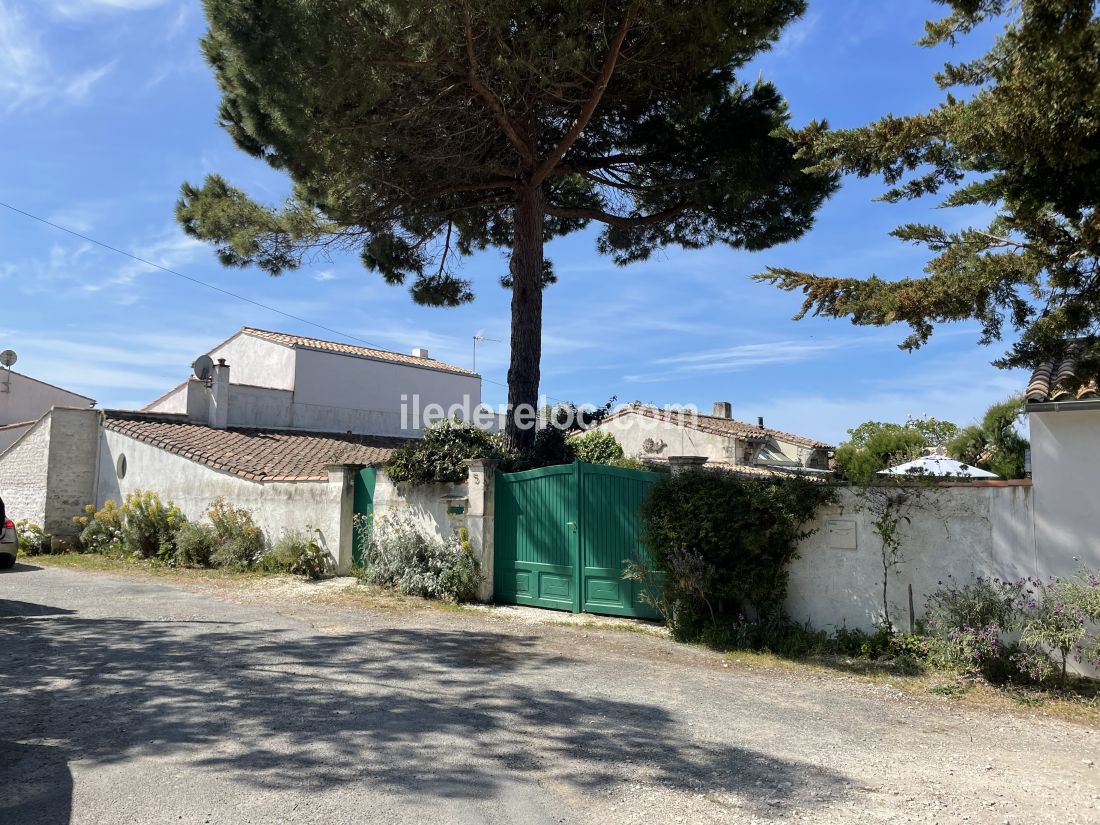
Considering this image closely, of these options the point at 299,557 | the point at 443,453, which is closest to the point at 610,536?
the point at 443,453

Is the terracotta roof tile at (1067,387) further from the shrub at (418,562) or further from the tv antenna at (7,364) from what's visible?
the tv antenna at (7,364)

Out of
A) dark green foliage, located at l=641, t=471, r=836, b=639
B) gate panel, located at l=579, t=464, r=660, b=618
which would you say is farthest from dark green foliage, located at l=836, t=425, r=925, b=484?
gate panel, located at l=579, t=464, r=660, b=618

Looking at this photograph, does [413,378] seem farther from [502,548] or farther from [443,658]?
[443,658]

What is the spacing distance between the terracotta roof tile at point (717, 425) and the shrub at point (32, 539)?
15879 mm

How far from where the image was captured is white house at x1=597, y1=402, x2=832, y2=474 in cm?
2398

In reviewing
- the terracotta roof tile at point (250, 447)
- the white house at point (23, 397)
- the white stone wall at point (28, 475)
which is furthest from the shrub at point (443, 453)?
the white house at point (23, 397)

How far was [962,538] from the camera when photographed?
790 centimetres

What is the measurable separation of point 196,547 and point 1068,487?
1517 cm

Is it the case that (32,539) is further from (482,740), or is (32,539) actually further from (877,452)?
(877,452)

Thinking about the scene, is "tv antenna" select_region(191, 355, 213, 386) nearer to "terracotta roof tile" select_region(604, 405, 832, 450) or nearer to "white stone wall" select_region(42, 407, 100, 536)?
"white stone wall" select_region(42, 407, 100, 536)

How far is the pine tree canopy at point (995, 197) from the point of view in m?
6.71

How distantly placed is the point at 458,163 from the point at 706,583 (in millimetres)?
8005

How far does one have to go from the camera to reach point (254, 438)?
21094 millimetres

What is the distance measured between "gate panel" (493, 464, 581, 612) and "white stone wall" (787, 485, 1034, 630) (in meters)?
3.22
